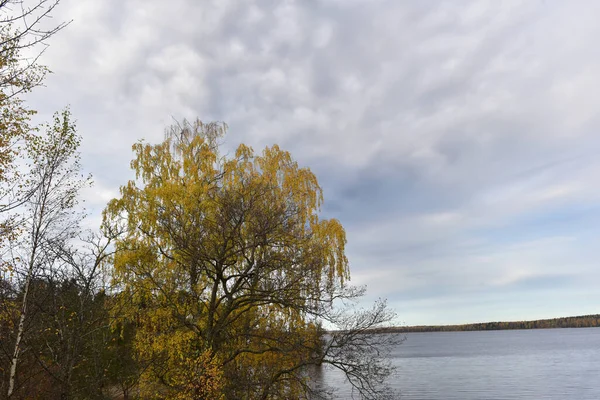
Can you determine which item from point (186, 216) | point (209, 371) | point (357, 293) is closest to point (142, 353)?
point (209, 371)

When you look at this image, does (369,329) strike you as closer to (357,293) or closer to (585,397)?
(357,293)

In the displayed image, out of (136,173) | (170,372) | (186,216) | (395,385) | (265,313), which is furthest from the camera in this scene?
(395,385)

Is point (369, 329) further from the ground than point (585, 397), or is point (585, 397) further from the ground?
point (369, 329)

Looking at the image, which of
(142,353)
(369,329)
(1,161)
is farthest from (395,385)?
(1,161)

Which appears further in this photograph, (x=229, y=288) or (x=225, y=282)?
(x=229, y=288)

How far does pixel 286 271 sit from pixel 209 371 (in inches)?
204

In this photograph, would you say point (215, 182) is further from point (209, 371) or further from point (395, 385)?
point (395, 385)

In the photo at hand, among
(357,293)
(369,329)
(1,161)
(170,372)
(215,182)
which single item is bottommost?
(170,372)

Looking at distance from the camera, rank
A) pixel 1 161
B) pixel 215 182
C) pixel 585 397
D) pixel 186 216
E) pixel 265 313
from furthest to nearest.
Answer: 1. pixel 585 397
2. pixel 215 182
3. pixel 265 313
4. pixel 186 216
5. pixel 1 161

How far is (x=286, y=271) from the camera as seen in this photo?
19.2m

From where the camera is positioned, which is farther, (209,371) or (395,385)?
(395,385)

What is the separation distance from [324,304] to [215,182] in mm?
Answer: 8239

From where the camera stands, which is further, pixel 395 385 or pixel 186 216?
pixel 395 385

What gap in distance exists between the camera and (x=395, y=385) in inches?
2351
